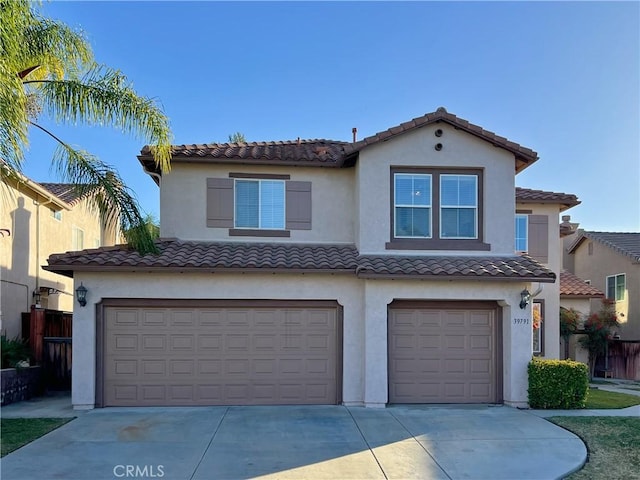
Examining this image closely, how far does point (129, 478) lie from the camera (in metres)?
6.90

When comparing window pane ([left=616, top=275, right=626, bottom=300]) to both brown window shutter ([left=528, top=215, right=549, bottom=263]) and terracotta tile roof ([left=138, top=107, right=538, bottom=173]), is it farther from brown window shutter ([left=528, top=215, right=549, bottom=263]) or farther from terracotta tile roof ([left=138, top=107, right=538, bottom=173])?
terracotta tile roof ([left=138, top=107, right=538, bottom=173])

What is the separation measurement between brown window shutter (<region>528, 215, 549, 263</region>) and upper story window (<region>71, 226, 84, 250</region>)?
16530 mm

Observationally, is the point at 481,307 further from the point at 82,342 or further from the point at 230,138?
the point at 230,138

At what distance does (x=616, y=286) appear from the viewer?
23.2 metres

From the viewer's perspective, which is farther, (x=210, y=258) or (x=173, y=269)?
(x=210, y=258)

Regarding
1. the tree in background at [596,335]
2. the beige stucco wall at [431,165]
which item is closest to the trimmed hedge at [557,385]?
the beige stucco wall at [431,165]

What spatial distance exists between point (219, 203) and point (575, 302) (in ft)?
47.2

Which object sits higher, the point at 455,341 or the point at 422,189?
the point at 422,189

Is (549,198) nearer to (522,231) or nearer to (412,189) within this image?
(522,231)

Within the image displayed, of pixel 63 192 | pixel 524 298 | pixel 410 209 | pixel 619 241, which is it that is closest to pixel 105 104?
pixel 410 209

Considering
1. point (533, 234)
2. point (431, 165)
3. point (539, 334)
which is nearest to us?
point (431, 165)

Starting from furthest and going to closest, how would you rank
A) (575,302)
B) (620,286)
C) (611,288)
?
(611,288), (620,286), (575,302)

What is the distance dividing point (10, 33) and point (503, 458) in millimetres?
10449

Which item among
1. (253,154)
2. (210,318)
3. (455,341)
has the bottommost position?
(455,341)
